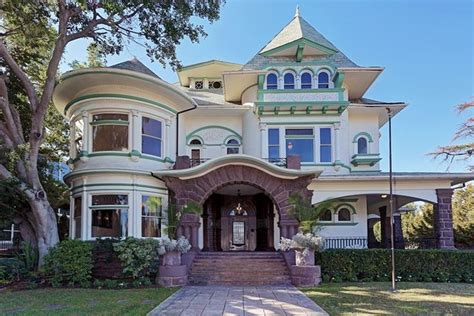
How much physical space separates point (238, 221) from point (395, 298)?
1016cm

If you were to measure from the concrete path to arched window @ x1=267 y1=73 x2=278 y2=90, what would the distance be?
9.54 meters

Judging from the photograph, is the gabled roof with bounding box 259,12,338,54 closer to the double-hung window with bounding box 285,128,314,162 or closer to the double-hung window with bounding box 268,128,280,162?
the double-hung window with bounding box 268,128,280,162

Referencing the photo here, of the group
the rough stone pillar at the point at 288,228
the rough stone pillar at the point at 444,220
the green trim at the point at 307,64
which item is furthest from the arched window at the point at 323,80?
the rough stone pillar at the point at 288,228

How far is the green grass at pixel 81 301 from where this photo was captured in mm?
9500

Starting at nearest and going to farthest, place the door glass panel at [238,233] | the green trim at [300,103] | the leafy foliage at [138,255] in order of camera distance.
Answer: the leafy foliage at [138,255], the green trim at [300,103], the door glass panel at [238,233]

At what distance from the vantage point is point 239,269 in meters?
15.1

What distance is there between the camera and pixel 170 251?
13.9 m

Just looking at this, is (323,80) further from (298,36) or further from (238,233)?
(238,233)

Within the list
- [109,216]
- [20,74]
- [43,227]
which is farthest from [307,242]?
[20,74]

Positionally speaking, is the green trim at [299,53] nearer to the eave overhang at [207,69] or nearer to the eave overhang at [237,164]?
the eave overhang at [207,69]

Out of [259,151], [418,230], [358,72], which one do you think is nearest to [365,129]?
[358,72]

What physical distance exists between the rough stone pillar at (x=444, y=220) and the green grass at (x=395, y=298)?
310 centimetres

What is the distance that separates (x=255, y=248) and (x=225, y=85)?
7.75 m

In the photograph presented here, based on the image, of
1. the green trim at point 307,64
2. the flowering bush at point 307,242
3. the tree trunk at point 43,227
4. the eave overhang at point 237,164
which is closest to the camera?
the flowering bush at point 307,242
